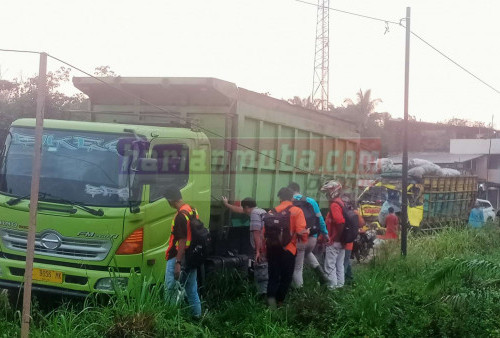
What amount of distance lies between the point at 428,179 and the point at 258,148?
9.39m

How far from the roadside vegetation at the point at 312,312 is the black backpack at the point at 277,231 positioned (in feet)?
2.28

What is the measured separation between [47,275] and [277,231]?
2.65 meters

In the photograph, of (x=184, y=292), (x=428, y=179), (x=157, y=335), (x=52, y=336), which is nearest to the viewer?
(x=52, y=336)

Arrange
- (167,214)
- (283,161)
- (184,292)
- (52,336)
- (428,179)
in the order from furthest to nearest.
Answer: (428,179)
(283,161)
(167,214)
(184,292)
(52,336)

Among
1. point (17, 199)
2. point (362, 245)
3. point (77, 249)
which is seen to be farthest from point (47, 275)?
point (362, 245)

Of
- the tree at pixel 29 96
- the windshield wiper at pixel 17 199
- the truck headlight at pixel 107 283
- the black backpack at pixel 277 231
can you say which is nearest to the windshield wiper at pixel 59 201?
the windshield wiper at pixel 17 199

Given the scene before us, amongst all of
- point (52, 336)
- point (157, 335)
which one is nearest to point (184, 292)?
point (157, 335)

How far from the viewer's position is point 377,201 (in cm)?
1620

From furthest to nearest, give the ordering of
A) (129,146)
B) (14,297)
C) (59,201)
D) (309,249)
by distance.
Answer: (309,249) < (14,297) < (129,146) < (59,201)

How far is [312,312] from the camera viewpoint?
623 centimetres

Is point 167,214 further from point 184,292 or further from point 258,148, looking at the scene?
point 258,148

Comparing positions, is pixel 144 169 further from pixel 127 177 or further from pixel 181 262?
pixel 181 262

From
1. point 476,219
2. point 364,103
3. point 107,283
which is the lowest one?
point 107,283

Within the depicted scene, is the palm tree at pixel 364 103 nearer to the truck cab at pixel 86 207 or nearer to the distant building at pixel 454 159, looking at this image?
the distant building at pixel 454 159
